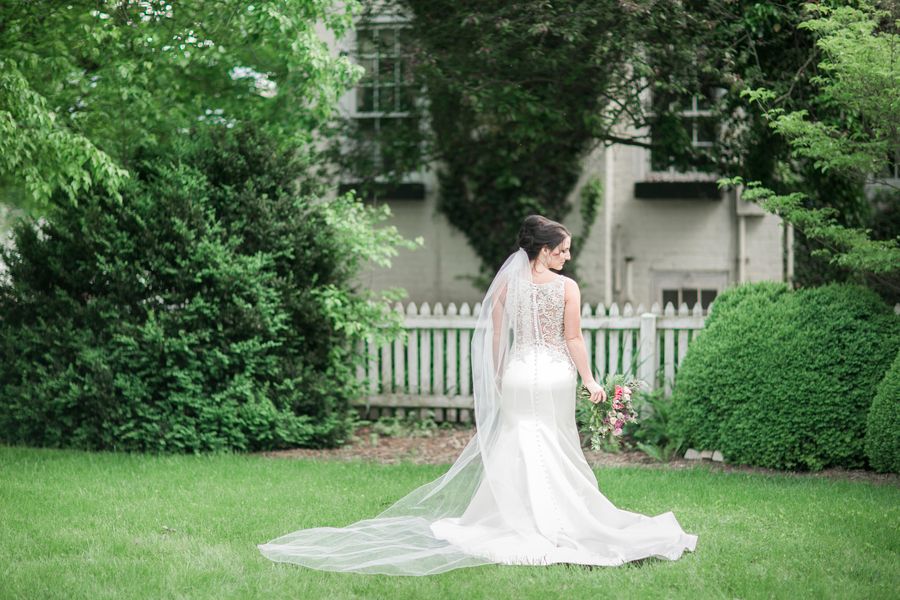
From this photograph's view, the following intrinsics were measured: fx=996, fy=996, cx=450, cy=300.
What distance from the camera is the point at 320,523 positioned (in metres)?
6.89

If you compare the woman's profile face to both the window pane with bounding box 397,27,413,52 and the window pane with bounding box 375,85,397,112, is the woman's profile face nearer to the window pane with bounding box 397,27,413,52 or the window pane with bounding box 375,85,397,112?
the window pane with bounding box 397,27,413,52

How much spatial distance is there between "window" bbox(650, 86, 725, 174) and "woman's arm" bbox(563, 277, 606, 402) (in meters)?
6.40

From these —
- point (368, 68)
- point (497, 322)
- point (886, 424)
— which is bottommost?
point (886, 424)

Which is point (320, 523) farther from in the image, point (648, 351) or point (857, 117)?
point (857, 117)

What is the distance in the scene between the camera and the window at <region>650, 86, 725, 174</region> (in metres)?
12.6

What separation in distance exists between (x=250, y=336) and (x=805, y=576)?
19.3 feet

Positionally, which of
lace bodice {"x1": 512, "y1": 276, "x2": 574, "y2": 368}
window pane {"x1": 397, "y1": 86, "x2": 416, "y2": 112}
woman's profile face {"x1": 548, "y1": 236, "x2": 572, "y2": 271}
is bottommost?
lace bodice {"x1": 512, "y1": 276, "x2": 574, "y2": 368}

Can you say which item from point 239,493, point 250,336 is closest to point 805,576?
point 239,493

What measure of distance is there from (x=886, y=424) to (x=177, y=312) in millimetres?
6445

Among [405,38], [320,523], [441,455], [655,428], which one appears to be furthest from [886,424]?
[405,38]

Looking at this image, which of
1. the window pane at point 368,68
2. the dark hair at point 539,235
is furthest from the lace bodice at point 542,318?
the window pane at point 368,68

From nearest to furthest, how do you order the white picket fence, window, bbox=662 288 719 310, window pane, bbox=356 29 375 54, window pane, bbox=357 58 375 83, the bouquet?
the bouquet
the white picket fence
window pane, bbox=357 58 375 83
window pane, bbox=356 29 375 54
window, bbox=662 288 719 310

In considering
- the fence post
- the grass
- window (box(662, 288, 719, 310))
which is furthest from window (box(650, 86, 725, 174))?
the grass

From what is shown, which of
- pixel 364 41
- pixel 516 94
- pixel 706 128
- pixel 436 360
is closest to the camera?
pixel 516 94
